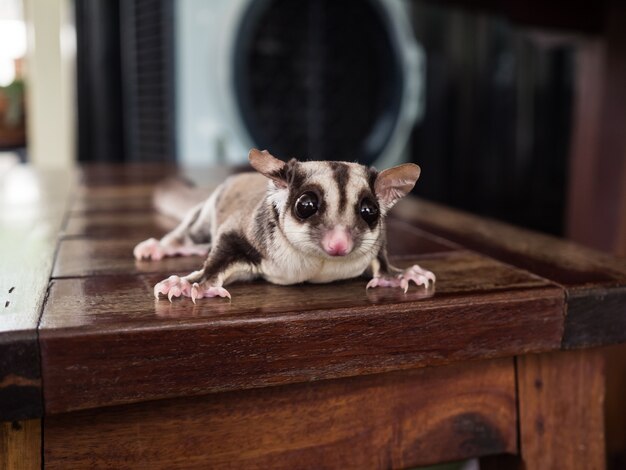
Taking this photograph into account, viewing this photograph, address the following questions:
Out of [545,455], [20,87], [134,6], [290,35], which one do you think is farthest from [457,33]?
[545,455]

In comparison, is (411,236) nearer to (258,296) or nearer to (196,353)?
(258,296)

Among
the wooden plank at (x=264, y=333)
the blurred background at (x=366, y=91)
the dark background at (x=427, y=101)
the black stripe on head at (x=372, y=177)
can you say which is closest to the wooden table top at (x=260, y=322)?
the wooden plank at (x=264, y=333)

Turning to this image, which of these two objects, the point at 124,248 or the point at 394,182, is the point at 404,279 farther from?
the point at 124,248

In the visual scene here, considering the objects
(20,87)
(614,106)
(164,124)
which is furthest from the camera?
(20,87)

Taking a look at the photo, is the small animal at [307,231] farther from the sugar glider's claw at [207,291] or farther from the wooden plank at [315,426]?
the wooden plank at [315,426]

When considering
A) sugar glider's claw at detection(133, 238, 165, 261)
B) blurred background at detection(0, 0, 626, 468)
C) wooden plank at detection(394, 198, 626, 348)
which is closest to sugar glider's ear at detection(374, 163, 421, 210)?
wooden plank at detection(394, 198, 626, 348)

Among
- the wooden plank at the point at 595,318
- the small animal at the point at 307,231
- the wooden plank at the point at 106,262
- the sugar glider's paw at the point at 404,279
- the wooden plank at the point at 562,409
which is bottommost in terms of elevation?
the wooden plank at the point at 562,409

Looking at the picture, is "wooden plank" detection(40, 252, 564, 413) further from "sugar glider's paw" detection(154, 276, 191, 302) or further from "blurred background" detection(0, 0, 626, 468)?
"blurred background" detection(0, 0, 626, 468)
